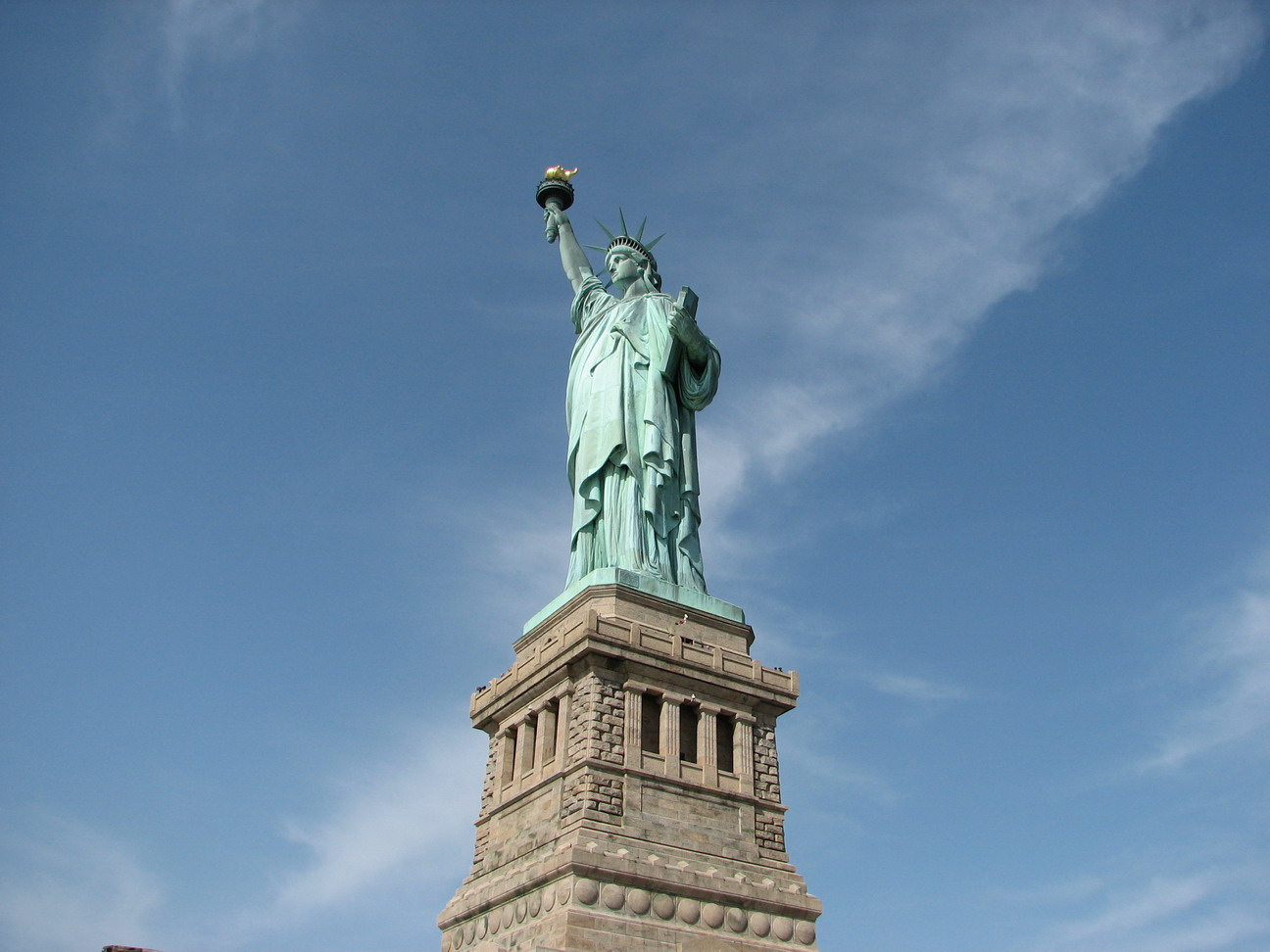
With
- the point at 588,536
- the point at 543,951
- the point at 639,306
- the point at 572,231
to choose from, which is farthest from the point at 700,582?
the point at 572,231

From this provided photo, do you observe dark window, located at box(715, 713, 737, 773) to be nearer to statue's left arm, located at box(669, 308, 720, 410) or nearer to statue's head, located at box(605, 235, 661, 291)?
statue's left arm, located at box(669, 308, 720, 410)

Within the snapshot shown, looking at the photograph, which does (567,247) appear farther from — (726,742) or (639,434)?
(726,742)

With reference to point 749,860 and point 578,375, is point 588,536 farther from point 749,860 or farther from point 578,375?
point 749,860

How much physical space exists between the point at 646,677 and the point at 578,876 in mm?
5156

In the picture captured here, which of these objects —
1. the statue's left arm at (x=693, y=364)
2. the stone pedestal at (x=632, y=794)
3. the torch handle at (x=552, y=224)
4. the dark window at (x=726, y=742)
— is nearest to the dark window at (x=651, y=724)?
the stone pedestal at (x=632, y=794)

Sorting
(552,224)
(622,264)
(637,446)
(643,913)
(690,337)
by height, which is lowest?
(643,913)

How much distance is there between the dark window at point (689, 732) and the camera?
90.9 feet

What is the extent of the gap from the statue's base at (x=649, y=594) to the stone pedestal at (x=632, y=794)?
0.66ft

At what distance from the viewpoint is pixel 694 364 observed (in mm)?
34531

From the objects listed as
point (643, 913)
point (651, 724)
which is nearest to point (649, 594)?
point (651, 724)

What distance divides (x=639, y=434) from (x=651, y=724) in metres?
8.14

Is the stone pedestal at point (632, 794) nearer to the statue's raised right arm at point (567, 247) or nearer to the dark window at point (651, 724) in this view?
the dark window at point (651, 724)

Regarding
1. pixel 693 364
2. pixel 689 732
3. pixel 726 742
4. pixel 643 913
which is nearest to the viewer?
pixel 643 913

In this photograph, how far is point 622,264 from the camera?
37.2m
